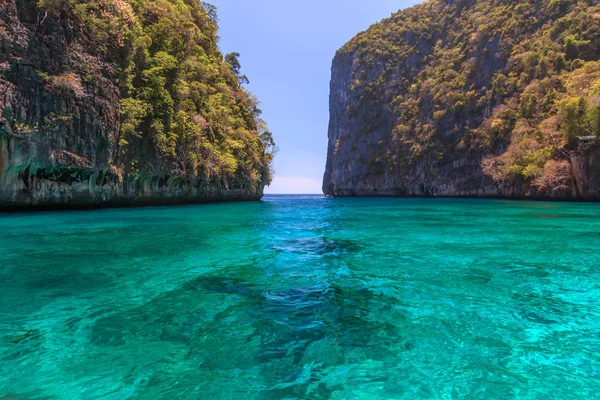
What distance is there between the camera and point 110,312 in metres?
4.57

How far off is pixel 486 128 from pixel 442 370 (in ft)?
196

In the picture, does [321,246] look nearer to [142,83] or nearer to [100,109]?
[100,109]

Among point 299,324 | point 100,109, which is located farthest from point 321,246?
point 100,109

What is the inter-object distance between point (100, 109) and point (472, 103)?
192 ft

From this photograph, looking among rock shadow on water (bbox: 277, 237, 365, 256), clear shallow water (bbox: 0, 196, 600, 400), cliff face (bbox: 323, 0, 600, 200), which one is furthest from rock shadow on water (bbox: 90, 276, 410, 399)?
cliff face (bbox: 323, 0, 600, 200)

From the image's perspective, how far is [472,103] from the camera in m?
56.8

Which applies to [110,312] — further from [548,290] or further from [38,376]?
[548,290]

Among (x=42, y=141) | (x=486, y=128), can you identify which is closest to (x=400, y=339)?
(x=42, y=141)

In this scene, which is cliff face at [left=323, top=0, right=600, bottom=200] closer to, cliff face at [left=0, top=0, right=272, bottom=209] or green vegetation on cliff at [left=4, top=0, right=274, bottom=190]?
green vegetation on cliff at [left=4, top=0, right=274, bottom=190]

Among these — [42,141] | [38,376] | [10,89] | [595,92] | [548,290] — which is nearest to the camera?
[38,376]

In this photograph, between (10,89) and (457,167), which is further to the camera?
(457,167)

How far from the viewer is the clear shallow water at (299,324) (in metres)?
2.91

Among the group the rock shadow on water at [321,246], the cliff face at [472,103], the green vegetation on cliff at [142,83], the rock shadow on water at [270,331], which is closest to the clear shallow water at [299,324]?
the rock shadow on water at [270,331]

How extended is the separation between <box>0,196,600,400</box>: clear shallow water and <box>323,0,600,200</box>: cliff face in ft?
114
